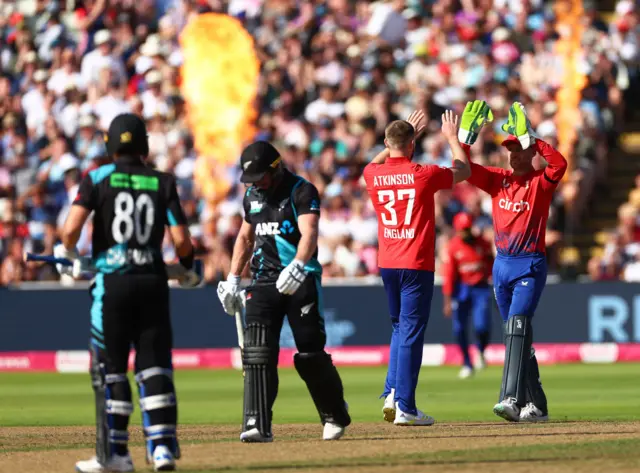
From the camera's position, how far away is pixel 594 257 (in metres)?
25.6

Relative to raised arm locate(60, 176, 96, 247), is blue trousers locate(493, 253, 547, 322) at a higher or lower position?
lower

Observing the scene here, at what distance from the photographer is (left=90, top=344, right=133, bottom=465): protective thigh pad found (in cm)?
953

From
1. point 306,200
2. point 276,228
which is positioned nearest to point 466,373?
point 276,228

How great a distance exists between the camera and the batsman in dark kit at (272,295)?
11.1 m

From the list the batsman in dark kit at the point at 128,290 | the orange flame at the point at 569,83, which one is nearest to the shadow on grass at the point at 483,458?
the batsman in dark kit at the point at 128,290

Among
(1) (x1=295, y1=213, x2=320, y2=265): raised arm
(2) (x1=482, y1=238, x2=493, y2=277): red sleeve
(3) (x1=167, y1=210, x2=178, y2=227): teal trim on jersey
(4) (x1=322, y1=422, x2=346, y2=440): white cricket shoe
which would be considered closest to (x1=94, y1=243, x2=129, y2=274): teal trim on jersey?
(3) (x1=167, y1=210, x2=178, y2=227): teal trim on jersey

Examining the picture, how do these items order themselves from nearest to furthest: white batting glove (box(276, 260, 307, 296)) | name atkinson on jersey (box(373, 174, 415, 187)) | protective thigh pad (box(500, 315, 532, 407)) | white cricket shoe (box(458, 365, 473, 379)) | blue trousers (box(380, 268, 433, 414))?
white batting glove (box(276, 260, 307, 296)) → blue trousers (box(380, 268, 433, 414)) → name atkinson on jersey (box(373, 174, 415, 187)) → protective thigh pad (box(500, 315, 532, 407)) → white cricket shoe (box(458, 365, 473, 379))

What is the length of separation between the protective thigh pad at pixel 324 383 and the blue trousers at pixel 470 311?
9612 mm

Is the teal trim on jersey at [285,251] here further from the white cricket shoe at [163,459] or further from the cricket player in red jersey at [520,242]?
the cricket player in red jersey at [520,242]

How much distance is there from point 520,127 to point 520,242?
1.03 meters

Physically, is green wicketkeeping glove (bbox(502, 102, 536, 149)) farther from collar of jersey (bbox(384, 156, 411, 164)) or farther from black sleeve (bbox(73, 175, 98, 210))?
black sleeve (bbox(73, 175, 98, 210))

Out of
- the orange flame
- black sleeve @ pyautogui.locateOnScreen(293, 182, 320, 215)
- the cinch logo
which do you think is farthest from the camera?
the orange flame

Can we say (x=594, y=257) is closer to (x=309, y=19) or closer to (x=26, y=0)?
(x=309, y=19)

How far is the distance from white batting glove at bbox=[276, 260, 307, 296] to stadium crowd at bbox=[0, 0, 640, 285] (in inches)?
516
